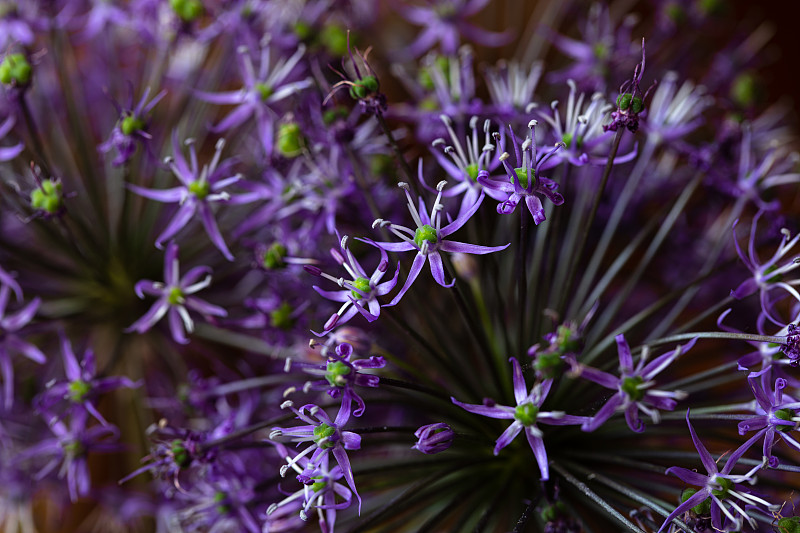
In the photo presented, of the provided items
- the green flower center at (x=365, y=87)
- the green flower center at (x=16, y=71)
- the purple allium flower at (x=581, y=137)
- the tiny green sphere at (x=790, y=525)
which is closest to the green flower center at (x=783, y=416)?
the tiny green sphere at (x=790, y=525)

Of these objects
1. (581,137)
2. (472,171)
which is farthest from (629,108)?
(472,171)

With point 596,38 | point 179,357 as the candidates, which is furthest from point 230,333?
point 596,38

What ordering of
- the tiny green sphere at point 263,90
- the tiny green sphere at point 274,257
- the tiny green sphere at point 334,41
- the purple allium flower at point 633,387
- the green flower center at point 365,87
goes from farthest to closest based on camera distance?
the tiny green sphere at point 334,41
the tiny green sphere at point 263,90
the tiny green sphere at point 274,257
the green flower center at point 365,87
the purple allium flower at point 633,387

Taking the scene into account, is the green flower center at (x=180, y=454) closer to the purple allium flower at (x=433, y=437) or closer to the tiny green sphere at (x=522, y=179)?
the purple allium flower at (x=433, y=437)

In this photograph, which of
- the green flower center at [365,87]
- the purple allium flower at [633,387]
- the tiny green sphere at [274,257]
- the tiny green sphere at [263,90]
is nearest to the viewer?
the purple allium flower at [633,387]

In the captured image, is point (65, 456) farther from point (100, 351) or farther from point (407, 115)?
point (407, 115)

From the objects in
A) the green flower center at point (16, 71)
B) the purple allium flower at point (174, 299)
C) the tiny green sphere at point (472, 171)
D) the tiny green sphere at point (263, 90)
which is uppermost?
the green flower center at point (16, 71)

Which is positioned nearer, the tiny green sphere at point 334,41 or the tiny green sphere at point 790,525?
the tiny green sphere at point 790,525
